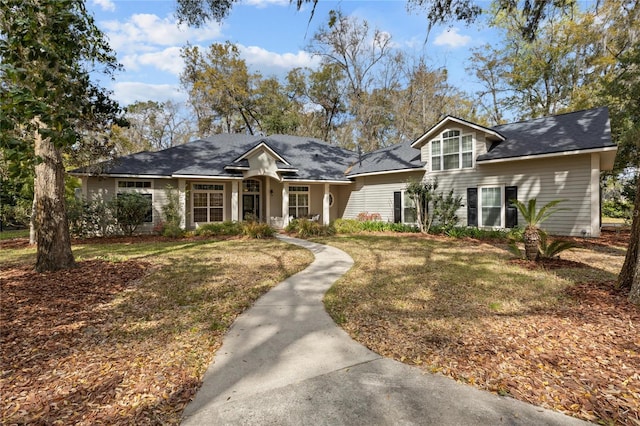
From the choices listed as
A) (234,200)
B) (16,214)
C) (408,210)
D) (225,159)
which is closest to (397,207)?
(408,210)

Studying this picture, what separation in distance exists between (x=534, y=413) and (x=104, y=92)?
13.6 metres

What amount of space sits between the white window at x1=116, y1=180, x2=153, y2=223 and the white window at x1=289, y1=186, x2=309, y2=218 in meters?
7.30

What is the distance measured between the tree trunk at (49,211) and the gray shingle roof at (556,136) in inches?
579

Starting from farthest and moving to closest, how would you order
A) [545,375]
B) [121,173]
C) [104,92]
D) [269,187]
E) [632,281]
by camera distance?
[269,187] → [121,173] → [104,92] → [632,281] → [545,375]

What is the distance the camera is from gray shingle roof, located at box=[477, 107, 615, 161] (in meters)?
11.6

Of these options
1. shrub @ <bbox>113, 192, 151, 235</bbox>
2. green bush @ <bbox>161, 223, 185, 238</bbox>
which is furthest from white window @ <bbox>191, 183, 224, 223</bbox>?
green bush @ <bbox>161, 223, 185, 238</bbox>

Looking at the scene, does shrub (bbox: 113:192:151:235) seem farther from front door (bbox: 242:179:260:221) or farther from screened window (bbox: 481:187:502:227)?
screened window (bbox: 481:187:502:227)

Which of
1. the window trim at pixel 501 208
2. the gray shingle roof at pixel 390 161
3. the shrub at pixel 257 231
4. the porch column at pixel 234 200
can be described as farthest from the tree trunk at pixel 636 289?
the porch column at pixel 234 200

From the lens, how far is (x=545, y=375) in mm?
2916

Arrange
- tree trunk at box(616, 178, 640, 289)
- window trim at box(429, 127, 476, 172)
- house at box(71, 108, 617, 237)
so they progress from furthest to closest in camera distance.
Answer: window trim at box(429, 127, 476, 172), house at box(71, 108, 617, 237), tree trunk at box(616, 178, 640, 289)

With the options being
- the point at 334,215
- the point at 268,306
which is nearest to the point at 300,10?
the point at 268,306

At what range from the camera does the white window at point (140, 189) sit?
47.0ft

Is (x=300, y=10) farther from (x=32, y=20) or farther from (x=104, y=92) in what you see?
(x=104, y=92)

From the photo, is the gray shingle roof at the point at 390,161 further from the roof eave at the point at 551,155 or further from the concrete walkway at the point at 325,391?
the concrete walkway at the point at 325,391
